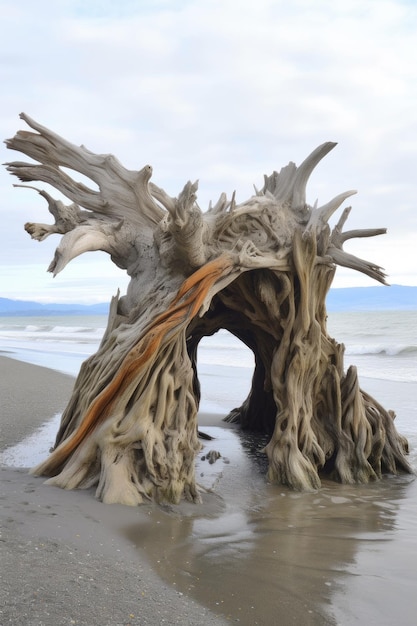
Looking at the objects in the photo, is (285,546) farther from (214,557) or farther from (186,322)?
(186,322)

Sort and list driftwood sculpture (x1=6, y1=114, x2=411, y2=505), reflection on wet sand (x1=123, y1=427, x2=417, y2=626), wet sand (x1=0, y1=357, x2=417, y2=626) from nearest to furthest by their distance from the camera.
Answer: wet sand (x1=0, y1=357, x2=417, y2=626) < reflection on wet sand (x1=123, y1=427, x2=417, y2=626) < driftwood sculpture (x1=6, y1=114, x2=411, y2=505)

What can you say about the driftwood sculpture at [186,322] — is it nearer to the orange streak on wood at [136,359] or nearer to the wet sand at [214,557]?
the orange streak on wood at [136,359]

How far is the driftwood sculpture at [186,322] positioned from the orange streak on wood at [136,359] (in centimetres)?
1

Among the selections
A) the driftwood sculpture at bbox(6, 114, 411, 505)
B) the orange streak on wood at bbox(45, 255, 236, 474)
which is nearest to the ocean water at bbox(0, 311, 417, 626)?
the driftwood sculpture at bbox(6, 114, 411, 505)

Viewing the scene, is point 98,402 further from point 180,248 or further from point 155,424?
point 180,248

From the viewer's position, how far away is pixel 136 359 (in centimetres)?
501

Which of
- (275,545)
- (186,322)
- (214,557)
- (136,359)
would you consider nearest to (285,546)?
(275,545)

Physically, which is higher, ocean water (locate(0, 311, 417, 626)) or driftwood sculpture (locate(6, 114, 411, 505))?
driftwood sculpture (locate(6, 114, 411, 505))

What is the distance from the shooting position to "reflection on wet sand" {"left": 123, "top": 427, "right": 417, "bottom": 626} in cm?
322

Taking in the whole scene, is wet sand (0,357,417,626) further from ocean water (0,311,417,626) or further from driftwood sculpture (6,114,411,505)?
driftwood sculpture (6,114,411,505)

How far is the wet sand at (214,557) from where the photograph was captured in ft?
9.56

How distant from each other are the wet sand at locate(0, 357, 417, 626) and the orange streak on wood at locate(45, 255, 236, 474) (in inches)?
15.7

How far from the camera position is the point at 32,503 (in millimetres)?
4246

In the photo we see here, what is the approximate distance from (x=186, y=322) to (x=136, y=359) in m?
0.51
